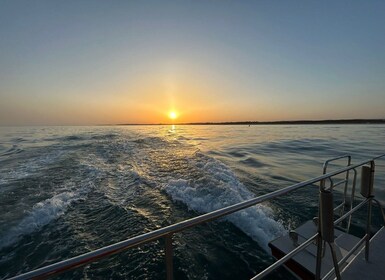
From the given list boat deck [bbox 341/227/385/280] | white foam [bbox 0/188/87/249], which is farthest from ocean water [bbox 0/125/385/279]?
boat deck [bbox 341/227/385/280]

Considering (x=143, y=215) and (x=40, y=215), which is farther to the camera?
(x=143, y=215)

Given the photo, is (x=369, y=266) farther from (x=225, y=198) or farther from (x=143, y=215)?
(x=143, y=215)

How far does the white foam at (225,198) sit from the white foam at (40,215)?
2.75 metres

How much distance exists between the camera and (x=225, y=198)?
6145 mm

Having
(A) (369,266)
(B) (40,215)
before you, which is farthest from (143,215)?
(A) (369,266)

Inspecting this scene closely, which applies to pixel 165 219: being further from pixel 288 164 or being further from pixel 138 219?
pixel 288 164

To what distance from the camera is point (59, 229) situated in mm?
4500

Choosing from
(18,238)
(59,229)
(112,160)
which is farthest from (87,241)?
(112,160)

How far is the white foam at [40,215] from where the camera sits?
426cm

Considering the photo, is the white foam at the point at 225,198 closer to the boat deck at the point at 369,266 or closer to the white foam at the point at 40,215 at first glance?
the boat deck at the point at 369,266

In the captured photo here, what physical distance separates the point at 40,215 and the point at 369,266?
602 cm

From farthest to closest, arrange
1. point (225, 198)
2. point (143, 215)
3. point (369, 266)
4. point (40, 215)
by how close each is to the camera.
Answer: point (225, 198) → point (143, 215) → point (40, 215) → point (369, 266)

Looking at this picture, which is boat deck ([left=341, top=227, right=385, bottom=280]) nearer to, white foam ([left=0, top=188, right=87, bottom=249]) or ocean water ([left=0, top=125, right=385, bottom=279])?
ocean water ([left=0, top=125, right=385, bottom=279])

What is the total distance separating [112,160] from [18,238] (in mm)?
7177
